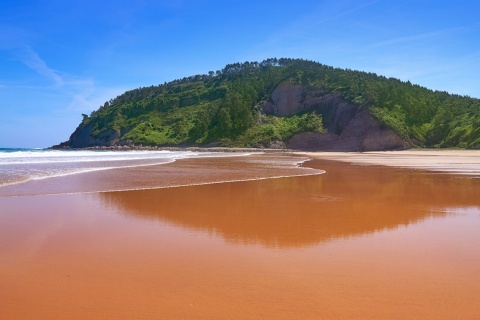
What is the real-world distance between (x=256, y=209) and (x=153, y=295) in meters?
6.43

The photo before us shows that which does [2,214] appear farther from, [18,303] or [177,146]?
[177,146]

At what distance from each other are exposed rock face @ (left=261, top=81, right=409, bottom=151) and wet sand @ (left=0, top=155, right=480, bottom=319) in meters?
71.1

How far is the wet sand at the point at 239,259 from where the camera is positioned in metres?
4.59

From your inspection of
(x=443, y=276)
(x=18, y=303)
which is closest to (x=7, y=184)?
(x=18, y=303)

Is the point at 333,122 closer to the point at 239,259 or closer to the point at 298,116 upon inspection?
the point at 298,116

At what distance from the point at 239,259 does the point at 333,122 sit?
8875 cm

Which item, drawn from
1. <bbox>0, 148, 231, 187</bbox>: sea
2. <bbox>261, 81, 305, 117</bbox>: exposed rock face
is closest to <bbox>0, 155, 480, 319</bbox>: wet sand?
<bbox>0, 148, 231, 187</bbox>: sea

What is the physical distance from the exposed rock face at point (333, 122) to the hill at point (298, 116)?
8.7 inches

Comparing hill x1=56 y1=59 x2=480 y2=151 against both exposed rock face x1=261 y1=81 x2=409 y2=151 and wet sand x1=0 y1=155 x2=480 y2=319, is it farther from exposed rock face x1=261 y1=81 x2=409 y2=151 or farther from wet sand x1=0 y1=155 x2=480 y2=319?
wet sand x1=0 y1=155 x2=480 y2=319

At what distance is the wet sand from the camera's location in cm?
459

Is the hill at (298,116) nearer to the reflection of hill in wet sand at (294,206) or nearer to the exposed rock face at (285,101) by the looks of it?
the exposed rock face at (285,101)

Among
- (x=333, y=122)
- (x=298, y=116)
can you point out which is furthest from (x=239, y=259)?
(x=298, y=116)

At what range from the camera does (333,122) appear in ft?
301

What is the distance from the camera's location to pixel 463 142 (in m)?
67.0
